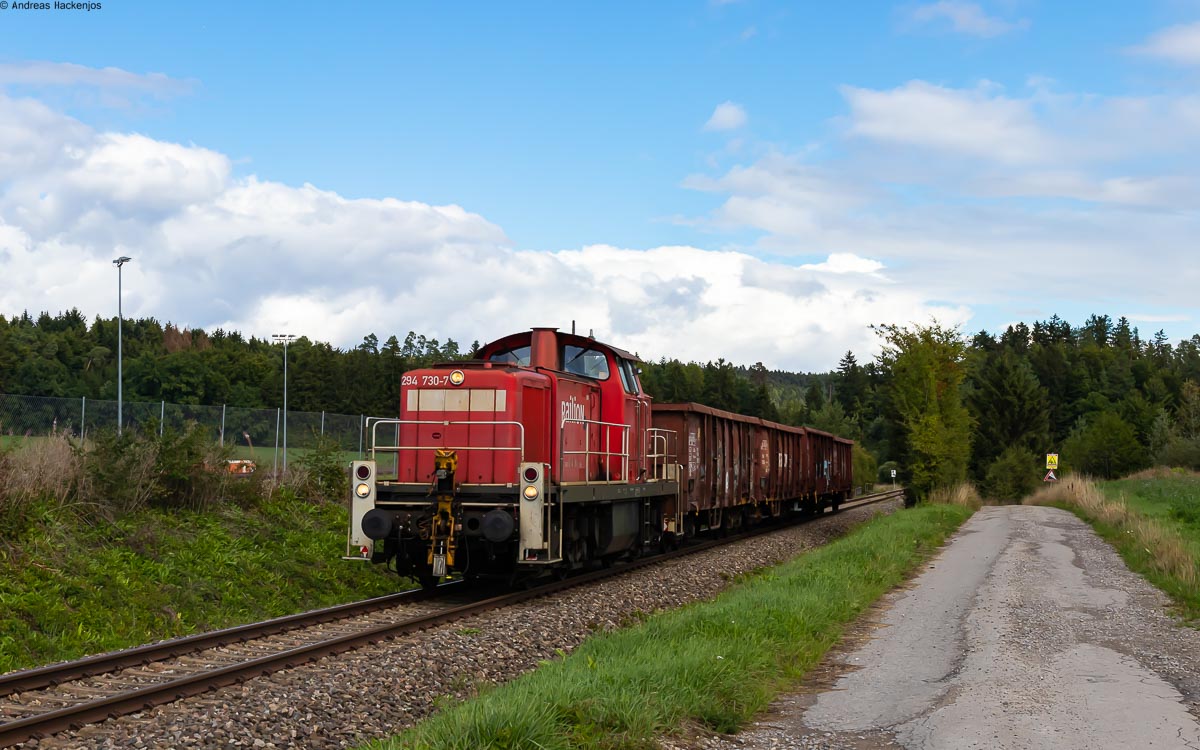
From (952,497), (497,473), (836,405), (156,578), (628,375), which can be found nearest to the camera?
(156,578)

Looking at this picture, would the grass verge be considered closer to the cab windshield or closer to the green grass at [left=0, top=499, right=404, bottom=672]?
the cab windshield

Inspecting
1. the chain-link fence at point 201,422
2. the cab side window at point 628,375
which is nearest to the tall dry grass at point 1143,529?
the cab side window at point 628,375

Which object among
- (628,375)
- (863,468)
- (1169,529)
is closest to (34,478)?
(628,375)

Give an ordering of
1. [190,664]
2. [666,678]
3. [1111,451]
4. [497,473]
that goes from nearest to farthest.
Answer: [666,678]
[190,664]
[497,473]
[1111,451]

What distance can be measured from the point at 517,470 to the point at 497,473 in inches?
17.7

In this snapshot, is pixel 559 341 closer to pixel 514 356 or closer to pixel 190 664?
pixel 514 356

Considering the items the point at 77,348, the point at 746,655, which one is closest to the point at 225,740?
the point at 746,655

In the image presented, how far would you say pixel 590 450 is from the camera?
15930 mm

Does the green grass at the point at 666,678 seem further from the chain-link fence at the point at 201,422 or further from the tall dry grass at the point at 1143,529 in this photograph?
the chain-link fence at the point at 201,422

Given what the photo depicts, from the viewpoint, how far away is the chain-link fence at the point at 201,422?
57.9ft

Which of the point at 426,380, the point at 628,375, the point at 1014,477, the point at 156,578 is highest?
the point at 628,375

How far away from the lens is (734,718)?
22.9ft

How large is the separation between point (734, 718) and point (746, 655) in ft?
4.84

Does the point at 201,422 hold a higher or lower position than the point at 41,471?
higher
